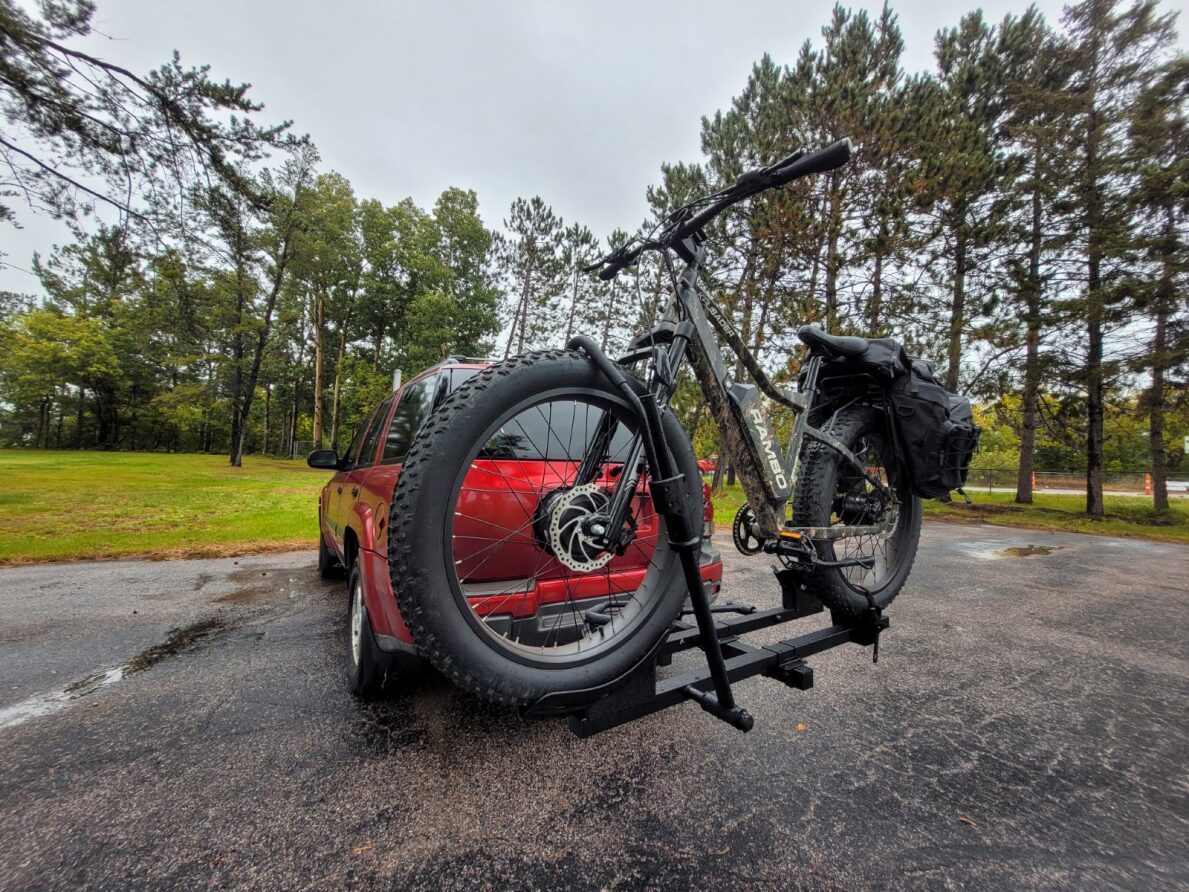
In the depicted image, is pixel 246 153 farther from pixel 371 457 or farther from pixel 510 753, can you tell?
pixel 510 753

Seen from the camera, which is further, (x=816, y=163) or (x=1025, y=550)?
(x=1025, y=550)

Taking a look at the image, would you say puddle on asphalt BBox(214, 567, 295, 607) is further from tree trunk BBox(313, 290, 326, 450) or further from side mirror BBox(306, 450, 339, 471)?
tree trunk BBox(313, 290, 326, 450)

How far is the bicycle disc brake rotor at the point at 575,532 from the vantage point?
5.15 ft

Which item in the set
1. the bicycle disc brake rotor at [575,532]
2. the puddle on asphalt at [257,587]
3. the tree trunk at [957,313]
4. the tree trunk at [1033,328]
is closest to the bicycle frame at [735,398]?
the bicycle disc brake rotor at [575,532]

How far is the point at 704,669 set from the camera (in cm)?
171

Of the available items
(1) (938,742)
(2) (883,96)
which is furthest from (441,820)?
(2) (883,96)

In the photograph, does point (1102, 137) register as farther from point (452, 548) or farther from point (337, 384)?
point (337, 384)

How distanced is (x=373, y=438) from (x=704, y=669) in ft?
8.35

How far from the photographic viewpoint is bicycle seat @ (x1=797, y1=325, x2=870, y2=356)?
2381 millimetres

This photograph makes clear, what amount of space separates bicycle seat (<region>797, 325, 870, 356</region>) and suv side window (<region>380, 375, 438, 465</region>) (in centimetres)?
190

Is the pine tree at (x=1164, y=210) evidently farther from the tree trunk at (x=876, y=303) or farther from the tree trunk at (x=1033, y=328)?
the tree trunk at (x=876, y=303)

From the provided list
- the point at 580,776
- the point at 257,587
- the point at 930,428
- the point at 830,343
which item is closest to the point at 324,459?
the point at 257,587

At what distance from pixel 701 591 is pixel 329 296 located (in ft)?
115

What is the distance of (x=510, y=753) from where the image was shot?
196cm
